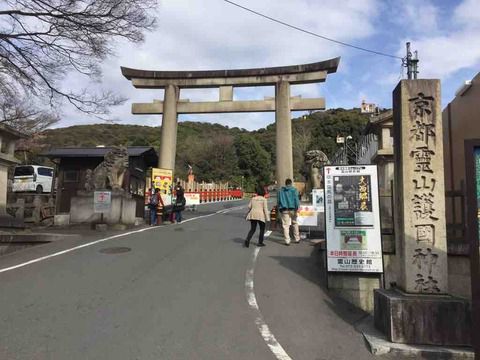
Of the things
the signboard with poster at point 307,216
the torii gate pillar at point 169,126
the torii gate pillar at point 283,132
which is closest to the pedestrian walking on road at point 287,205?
the signboard with poster at point 307,216

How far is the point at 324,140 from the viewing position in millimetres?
Answer: 56344

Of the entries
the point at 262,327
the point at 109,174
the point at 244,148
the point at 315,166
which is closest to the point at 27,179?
the point at 109,174

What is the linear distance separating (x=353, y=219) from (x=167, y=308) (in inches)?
149

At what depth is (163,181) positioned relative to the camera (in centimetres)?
2116

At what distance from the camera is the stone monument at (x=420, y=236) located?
549cm

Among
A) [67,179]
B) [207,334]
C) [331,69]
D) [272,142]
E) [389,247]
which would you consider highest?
[272,142]

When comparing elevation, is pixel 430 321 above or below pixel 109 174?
below

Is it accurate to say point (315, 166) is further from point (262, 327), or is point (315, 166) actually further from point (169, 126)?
point (262, 327)

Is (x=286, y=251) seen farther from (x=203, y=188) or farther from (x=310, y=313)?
(x=203, y=188)

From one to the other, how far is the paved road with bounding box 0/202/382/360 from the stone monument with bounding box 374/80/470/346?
0.72m

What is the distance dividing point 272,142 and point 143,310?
64.5 m

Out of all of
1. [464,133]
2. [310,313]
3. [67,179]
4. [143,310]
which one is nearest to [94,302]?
[143,310]

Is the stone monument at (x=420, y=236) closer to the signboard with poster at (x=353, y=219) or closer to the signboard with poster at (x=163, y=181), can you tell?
the signboard with poster at (x=353, y=219)

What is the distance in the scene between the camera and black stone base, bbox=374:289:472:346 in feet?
17.9
